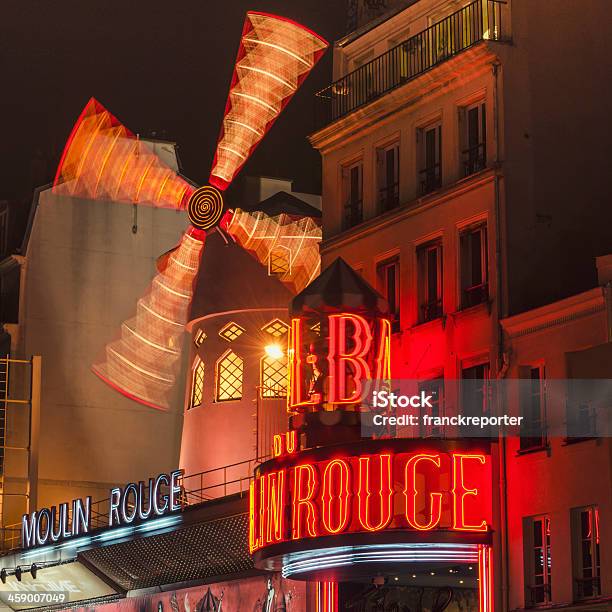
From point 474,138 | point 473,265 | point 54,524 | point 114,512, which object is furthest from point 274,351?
point 474,138

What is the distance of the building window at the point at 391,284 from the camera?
929 inches

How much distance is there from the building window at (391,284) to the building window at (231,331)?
6.37 m

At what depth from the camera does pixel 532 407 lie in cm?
2044

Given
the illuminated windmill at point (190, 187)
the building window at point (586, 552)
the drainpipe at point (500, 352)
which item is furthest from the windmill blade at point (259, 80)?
the building window at point (586, 552)

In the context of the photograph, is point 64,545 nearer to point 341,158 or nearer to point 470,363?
point 341,158

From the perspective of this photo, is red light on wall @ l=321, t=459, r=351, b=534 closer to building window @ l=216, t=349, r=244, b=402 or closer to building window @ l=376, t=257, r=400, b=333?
building window @ l=376, t=257, r=400, b=333

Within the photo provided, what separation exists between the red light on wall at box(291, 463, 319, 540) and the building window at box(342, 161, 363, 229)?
16.7 feet

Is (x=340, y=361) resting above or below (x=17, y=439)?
below

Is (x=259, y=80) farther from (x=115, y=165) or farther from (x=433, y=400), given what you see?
(x=433, y=400)

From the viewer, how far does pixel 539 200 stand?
21.8 metres

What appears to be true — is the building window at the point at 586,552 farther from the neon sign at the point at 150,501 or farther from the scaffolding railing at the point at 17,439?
the scaffolding railing at the point at 17,439

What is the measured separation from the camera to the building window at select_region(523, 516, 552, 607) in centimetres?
1988

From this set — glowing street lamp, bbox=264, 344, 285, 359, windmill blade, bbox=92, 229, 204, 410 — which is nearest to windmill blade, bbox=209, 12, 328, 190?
windmill blade, bbox=92, 229, 204, 410

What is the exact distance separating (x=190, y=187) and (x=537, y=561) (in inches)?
508
